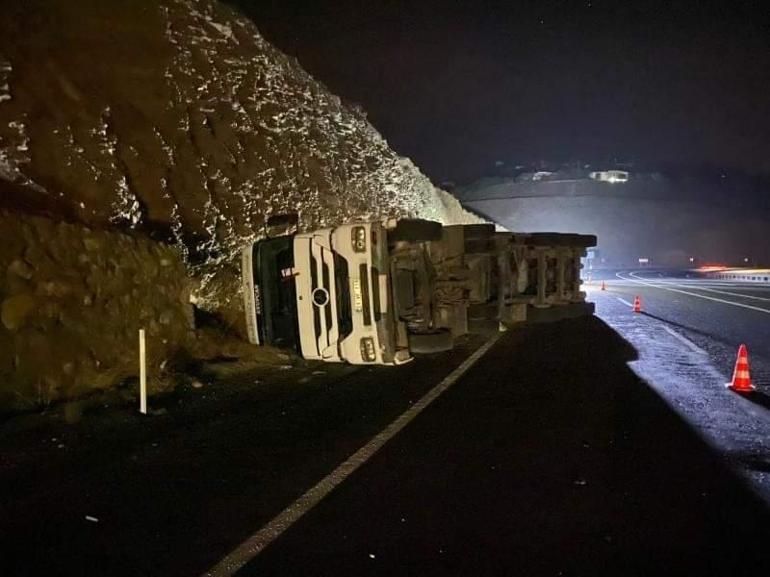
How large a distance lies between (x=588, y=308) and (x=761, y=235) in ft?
247

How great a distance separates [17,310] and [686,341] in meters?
11.2

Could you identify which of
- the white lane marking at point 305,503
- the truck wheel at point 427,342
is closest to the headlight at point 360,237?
the truck wheel at point 427,342

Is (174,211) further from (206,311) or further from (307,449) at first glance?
(307,449)

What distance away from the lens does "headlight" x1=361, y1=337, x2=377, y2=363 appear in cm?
917

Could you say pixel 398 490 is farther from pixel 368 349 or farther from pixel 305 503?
pixel 368 349

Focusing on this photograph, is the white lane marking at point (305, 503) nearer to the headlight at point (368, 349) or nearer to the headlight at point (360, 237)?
the headlight at point (368, 349)

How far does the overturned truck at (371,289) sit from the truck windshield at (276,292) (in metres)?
0.02

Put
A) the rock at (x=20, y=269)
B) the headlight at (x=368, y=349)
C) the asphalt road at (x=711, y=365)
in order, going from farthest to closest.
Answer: the headlight at (x=368, y=349), the rock at (x=20, y=269), the asphalt road at (x=711, y=365)

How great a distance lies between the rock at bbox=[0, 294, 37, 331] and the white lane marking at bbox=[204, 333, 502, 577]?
4167 millimetres

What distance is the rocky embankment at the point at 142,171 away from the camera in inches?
305

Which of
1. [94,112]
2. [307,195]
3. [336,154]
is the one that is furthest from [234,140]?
[336,154]

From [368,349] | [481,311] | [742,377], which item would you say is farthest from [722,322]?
[368,349]

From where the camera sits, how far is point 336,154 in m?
25.3

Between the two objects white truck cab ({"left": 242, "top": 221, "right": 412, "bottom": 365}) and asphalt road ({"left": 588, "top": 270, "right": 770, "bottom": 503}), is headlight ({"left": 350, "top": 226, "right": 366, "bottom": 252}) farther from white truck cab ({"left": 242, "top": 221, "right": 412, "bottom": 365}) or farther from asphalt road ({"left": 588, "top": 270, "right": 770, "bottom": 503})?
asphalt road ({"left": 588, "top": 270, "right": 770, "bottom": 503})
